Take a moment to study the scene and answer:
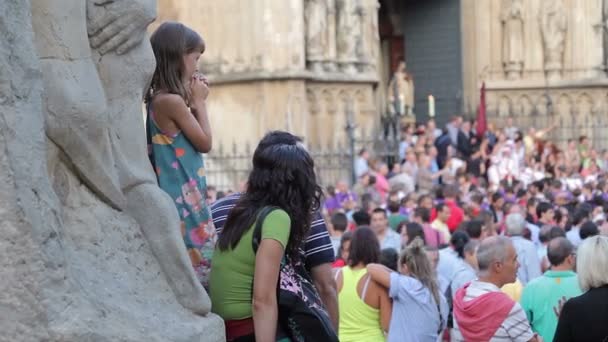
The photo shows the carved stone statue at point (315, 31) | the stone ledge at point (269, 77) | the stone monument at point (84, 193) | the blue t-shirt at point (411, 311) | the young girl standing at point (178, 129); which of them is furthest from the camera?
the carved stone statue at point (315, 31)

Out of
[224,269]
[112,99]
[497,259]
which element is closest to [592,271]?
[497,259]

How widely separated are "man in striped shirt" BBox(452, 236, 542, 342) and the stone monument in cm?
229

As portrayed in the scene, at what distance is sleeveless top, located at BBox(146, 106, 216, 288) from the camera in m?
4.35

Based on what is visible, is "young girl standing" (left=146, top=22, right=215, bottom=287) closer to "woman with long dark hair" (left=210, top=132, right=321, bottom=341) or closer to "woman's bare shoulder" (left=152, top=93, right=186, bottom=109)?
"woman's bare shoulder" (left=152, top=93, right=186, bottom=109)

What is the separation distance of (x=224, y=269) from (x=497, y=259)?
2274 millimetres

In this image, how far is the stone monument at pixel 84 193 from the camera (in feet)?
10.7

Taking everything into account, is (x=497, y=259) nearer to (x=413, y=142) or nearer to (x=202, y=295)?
(x=202, y=295)

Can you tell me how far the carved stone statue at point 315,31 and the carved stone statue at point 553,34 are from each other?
245 inches

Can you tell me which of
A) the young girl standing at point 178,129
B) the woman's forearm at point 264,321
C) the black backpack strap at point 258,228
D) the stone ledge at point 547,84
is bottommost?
the woman's forearm at point 264,321

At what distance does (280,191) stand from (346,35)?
1918 cm

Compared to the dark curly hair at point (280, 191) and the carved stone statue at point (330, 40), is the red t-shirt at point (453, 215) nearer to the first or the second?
the dark curly hair at point (280, 191)

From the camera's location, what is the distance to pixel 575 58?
2692cm

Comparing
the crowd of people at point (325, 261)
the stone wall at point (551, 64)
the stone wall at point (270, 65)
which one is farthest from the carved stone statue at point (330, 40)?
the crowd of people at point (325, 261)

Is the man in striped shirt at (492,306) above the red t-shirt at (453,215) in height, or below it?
above
